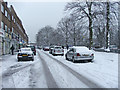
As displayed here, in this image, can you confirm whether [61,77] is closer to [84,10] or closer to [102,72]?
[102,72]

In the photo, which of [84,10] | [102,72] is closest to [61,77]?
[102,72]

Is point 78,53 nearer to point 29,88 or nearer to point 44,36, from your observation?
point 29,88

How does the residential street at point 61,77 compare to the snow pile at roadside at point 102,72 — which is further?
the snow pile at roadside at point 102,72

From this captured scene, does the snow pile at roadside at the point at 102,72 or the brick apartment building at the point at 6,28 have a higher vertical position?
the brick apartment building at the point at 6,28

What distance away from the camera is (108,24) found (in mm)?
20203

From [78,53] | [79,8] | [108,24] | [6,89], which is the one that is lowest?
[6,89]

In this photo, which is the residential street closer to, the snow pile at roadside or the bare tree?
the snow pile at roadside

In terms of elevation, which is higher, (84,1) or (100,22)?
(84,1)

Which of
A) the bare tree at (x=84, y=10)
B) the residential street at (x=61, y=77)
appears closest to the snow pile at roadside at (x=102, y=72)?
the residential street at (x=61, y=77)

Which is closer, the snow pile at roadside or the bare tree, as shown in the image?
the snow pile at roadside

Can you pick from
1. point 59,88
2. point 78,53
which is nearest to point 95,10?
point 78,53

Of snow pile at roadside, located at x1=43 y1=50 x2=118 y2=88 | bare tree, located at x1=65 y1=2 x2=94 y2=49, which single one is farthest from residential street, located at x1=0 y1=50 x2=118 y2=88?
bare tree, located at x1=65 y1=2 x2=94 y2=49

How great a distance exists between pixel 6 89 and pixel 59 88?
201 centimetres

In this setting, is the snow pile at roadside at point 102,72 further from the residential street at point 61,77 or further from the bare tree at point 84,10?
the bare tree at point 84,10
